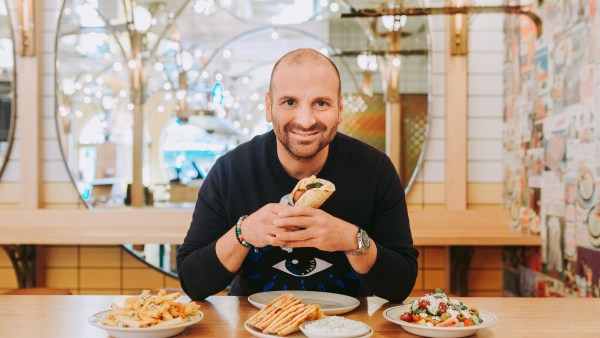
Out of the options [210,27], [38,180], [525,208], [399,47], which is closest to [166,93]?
[210,27]

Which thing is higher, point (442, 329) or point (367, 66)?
point (367, 66)

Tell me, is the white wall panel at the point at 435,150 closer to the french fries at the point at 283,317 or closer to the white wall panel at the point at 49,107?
the white wall panel at the point at 49,107

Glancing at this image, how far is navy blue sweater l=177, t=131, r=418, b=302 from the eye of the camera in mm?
1939

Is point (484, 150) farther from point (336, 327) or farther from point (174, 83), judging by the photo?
point (336, 327)

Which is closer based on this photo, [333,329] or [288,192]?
[333,329]


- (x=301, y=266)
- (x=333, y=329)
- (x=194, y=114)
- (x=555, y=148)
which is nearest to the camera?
(x=333, y=329)

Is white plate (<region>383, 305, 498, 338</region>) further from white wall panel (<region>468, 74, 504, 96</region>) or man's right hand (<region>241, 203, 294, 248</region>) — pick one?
white wall panel (<region>468, 74, 504, 96</region>)

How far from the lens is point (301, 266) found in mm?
→ 1939

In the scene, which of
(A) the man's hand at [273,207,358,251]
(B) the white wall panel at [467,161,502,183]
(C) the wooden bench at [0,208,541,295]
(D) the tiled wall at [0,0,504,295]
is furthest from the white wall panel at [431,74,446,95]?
(A) the man's hand at [273,207,358,251]

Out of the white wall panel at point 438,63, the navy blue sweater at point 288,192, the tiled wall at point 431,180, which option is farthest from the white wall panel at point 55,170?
the white wall panel at point 438,63

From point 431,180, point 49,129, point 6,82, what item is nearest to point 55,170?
point 49,129

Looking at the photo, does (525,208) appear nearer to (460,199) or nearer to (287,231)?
(460,199)

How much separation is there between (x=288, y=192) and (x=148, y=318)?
762mm

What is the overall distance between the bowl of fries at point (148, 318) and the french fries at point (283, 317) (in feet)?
0.54
